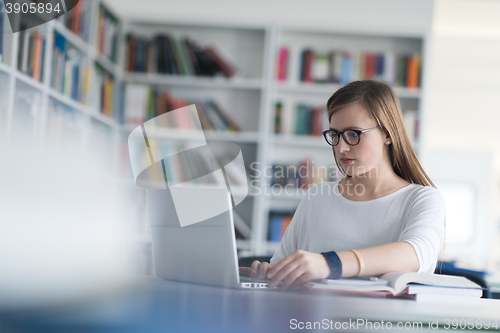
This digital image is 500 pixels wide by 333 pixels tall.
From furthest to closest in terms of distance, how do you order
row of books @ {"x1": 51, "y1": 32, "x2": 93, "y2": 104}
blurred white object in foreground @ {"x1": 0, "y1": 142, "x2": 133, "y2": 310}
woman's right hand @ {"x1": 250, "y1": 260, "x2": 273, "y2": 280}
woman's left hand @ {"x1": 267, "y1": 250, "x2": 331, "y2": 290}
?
row of books @ {"x1": 51, "y1": 32, "x2": 93, "y2": 104}
woman's right hand @ {"x1": 250, "y1": 260, "x2": 273, "y2": 280}
woman's left hand @ {"x1": 267, "y1": 250, "x2": 331, "y2": 290}
blurred white object in foreground @ {"x1": 0, "y1": 142, "x2": 133, "y2": 310}

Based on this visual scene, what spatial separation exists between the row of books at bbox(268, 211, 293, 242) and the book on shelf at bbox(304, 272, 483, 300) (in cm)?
256

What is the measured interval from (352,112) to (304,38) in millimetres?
2568

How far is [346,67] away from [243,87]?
739mm

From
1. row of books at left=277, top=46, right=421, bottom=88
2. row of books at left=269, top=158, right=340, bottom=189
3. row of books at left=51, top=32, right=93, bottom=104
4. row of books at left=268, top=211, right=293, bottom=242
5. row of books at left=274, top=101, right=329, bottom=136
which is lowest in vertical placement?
row of books at left=268, top=211, right=293, bottom=242

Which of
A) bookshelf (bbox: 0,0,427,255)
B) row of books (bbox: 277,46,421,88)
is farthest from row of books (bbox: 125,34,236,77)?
row of books (bbox: 277,46,421,88)

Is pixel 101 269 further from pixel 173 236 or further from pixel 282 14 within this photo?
pixel 282 14

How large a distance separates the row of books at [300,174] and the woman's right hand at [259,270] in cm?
241

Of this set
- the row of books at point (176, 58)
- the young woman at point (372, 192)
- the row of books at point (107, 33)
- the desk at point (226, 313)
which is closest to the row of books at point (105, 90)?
the row of books at point (107, 33)

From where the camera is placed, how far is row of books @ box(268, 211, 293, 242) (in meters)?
3.43

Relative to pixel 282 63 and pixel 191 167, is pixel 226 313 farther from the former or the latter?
pixel 282 63

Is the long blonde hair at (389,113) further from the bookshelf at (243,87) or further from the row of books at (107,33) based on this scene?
the row of books at (107,33)

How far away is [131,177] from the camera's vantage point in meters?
3.45

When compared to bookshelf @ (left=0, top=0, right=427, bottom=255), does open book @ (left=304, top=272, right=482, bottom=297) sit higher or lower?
lower

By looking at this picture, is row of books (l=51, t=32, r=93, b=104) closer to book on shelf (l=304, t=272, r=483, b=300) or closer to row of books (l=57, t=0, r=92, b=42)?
row of books (l=57, t=0, r=92, b=42)
